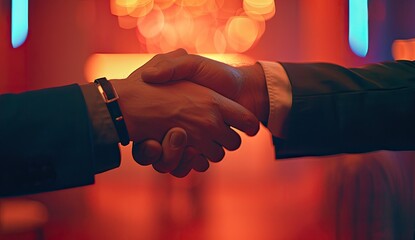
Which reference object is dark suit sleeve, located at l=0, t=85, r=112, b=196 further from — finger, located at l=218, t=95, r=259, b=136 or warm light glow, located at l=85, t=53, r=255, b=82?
warm light glow, located at l=85, t=53, r=255, b=82

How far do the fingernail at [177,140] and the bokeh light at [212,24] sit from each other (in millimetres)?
1740

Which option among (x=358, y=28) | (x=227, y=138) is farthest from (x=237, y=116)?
(x=358, y=28)

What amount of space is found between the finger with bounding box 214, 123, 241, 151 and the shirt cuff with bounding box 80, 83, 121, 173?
0.29 meters

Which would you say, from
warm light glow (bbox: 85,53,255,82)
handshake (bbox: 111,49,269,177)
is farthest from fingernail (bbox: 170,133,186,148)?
warm light glow (bbox: 85,53,255,82)

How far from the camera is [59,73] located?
9.20 feet

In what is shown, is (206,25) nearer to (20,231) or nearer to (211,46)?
(211,46)

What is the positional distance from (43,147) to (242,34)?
208cm

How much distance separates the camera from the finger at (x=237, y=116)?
125 cm

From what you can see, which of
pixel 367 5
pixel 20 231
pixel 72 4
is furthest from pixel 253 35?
pixel 20 231

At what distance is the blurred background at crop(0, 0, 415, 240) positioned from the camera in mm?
2670

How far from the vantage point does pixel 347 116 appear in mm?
1227

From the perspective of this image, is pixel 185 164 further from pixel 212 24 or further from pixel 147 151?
pixel 212 24

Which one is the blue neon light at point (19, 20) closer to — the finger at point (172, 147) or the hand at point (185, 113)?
the hand at point (185, 113)

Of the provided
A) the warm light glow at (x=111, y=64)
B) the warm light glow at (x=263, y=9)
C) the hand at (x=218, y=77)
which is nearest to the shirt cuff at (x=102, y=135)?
the hand at (x=218, y=77)
